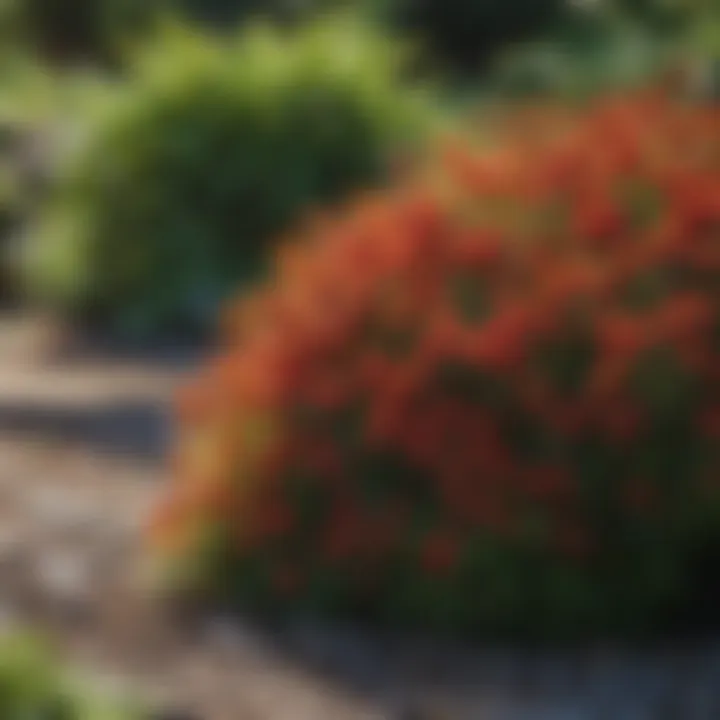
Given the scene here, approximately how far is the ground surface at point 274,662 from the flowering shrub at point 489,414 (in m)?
0.16

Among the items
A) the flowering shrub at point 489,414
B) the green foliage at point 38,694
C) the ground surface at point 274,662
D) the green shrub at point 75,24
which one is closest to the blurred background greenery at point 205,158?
the ground surface at point 274,662

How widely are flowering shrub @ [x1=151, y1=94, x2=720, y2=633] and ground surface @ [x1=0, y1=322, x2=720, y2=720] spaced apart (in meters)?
0.16

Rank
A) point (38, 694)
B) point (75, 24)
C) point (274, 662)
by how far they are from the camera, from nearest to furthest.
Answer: point (38, 694) → point (274, 662) → point (75, 24)

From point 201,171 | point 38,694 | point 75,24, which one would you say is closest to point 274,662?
point 38,694

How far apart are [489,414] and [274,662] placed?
93 centimetres

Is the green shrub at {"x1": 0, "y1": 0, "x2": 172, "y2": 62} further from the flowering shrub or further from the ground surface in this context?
the flowering shrub

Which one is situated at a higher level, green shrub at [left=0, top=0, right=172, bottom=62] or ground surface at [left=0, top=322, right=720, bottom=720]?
green shrub at [left=0, top=0, right=172, bottom=62]

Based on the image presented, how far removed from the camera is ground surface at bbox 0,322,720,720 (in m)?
6.14

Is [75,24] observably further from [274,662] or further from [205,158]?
[274,662]

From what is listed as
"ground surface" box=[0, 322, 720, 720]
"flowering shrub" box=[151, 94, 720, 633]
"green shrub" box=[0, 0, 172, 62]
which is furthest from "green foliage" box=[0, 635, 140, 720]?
"green shrub" box=[0, 0, 172, 62]

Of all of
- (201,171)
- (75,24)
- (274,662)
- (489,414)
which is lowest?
(274,662)

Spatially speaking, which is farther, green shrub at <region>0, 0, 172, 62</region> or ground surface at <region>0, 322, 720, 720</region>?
green shrub at <region>0, 0, 172, 62</region>

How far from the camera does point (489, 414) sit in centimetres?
649

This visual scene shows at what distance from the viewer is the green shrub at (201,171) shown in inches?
462
